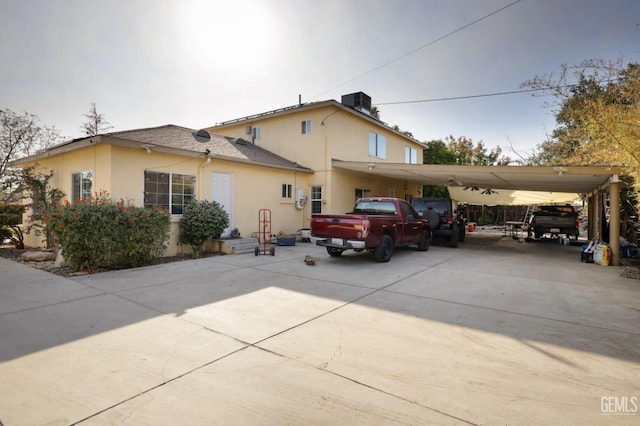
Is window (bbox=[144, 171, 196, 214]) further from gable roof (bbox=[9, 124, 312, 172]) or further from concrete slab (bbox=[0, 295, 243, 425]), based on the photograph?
concrete slab (bbox=[0, 295, 243, 425])

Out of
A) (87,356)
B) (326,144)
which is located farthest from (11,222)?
(326,144)

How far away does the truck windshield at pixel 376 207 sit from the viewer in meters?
9.93

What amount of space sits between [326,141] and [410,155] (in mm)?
9859

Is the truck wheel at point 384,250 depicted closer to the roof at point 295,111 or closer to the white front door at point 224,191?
the white front door at point 224,191

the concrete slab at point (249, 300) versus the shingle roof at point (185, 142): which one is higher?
the shingle roof at point (185, 142)

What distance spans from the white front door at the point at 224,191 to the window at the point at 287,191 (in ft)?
9.00

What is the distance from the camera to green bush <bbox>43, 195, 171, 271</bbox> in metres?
7.21

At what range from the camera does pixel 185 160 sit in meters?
10.2

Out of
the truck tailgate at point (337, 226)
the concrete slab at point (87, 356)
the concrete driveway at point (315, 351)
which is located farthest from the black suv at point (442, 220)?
the concrete slab at point (87, 356)

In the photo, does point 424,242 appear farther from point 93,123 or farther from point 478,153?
point 478,153

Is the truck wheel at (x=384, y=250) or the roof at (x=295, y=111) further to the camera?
the roof at (x=295, y=111)

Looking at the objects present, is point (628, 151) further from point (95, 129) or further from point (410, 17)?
point (95, 129)

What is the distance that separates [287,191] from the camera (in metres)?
14.0

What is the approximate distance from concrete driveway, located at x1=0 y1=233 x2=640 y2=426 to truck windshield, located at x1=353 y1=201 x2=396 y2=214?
3.57 meters
